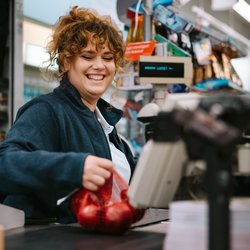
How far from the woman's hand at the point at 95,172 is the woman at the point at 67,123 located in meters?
0.11

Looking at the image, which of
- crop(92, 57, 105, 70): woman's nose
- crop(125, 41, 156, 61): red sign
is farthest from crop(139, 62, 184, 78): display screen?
crop(125, 41, 156, 61): red sign

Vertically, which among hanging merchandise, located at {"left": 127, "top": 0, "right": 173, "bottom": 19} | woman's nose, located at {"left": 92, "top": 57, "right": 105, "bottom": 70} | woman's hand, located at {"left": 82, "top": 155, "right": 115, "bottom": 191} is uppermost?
hanging merchandise, located at {"left": 127, "top": 0, "right": 173, "bottom": 19}

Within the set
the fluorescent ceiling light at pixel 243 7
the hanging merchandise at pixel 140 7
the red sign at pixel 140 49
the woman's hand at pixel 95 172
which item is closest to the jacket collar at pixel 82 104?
the woman's hand at pixel 95 172

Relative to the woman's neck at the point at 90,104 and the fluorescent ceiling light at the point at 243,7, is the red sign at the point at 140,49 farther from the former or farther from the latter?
the fluorescent ceiling light at the point at 243,7

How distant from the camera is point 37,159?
146 cm

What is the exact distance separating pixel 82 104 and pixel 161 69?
22.2 inches

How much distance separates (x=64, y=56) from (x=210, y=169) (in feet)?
4.50

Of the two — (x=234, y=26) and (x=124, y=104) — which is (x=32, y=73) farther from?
(x=234, y=26)

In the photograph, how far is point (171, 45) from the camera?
366 centimetres

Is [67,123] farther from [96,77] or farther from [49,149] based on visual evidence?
[96,77]

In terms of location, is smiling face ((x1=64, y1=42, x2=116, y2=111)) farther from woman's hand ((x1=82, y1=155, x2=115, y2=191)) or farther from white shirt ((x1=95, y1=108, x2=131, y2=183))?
woman's hand ((x1=82, y1=155, x2=115, y2=191))

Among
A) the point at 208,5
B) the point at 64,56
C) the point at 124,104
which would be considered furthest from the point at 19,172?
the point at 208,5

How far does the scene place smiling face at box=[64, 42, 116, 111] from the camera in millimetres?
2055

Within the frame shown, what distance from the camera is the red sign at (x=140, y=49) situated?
334cm
